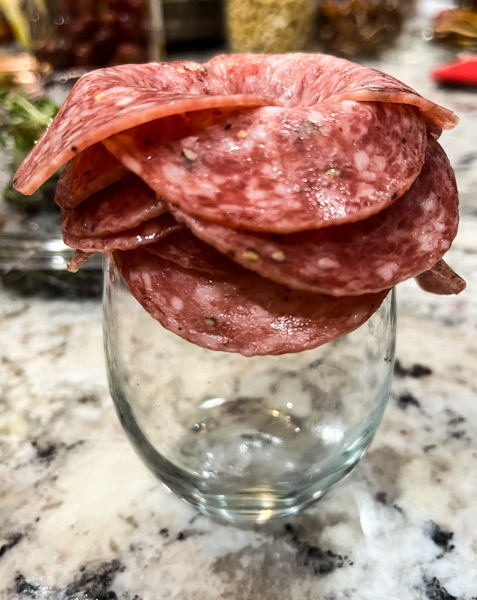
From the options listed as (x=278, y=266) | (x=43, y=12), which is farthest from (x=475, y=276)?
(x=43, y=12)

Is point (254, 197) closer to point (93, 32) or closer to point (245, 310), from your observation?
point (245, 310)

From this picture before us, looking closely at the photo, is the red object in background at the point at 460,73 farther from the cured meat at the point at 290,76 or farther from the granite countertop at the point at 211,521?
the cured meat at the point at 290,76

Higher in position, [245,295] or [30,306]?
[245,295]

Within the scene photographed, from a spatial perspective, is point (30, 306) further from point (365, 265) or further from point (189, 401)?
point (365, 265)

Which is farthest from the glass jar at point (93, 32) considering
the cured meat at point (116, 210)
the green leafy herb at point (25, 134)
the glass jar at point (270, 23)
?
the cured meat at point (116, 210)

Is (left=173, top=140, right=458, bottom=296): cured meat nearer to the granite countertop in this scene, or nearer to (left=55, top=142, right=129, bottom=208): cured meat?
(left=55, top=142, right=129, bottom=208): cured meat

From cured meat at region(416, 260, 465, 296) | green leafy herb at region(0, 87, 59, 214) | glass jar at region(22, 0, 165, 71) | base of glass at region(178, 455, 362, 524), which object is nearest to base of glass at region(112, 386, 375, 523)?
base of glass at region(178, 455, 362, 524)
